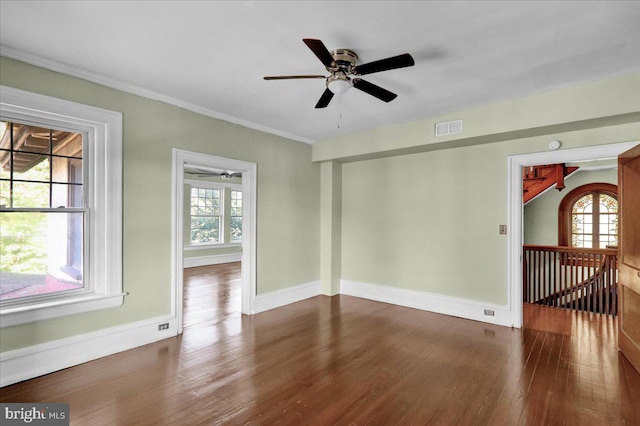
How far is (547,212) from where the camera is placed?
7.71m

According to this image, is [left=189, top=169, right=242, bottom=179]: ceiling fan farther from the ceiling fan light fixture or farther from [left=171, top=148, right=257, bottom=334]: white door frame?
the ceiling fan light fixture

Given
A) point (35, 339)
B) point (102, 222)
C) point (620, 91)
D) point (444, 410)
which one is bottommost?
point (444, 410)

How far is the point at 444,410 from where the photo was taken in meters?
2.32

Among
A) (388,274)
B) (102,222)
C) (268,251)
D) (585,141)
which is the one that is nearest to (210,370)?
(102,222)

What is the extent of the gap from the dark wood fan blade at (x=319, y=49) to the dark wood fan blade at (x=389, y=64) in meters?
0.25

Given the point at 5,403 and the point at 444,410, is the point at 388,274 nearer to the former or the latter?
the point at 444,410

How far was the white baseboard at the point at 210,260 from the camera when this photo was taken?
8.38 meters

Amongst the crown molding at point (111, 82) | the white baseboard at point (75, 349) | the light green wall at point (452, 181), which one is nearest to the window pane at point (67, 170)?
the crown molding at point (111, 82)

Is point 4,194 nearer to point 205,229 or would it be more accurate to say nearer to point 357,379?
point 357,379

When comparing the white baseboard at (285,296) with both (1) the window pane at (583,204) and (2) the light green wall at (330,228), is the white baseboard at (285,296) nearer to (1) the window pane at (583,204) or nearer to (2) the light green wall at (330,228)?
(2) the light green wall at (330,228)

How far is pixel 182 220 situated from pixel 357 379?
8.50 ft

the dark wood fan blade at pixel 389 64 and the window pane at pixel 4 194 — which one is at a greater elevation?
the dark wood fan blade at pixel 389 64

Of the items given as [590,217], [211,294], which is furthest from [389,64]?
[590,217]

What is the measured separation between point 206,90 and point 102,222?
170cm
